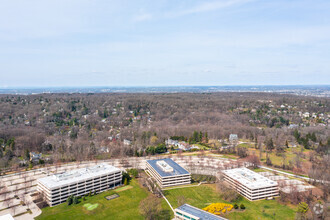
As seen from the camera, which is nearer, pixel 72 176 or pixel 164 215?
pixel 164 215

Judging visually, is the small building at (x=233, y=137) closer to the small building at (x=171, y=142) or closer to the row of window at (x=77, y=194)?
the small building at (x=171, y=142)

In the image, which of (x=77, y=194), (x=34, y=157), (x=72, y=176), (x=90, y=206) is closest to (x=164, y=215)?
(x=90, y=206)

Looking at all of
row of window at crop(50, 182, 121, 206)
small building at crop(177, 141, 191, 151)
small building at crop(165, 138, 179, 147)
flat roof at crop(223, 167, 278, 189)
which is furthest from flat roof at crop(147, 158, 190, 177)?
small building at crop(165, 138, 179, 147)

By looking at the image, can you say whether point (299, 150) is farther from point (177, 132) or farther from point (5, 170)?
point (5, 170)

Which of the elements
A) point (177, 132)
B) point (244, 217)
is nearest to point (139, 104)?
point (177, 132)

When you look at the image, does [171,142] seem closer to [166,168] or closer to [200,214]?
[166,168]

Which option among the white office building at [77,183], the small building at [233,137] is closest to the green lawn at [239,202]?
the white office building at [77,183]
